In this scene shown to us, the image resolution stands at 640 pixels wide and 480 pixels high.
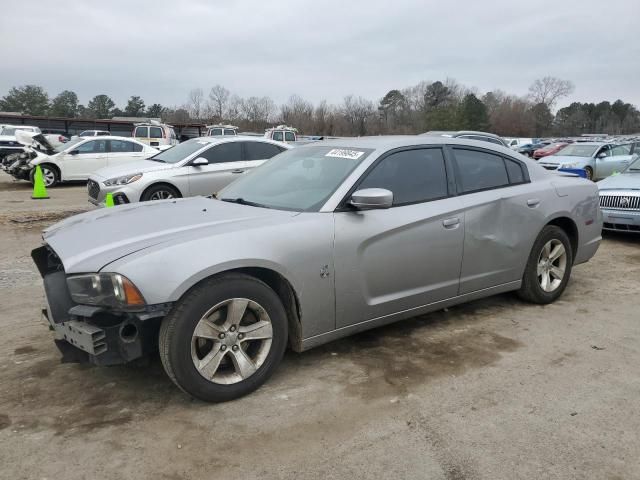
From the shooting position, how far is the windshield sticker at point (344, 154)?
3911 millimetres

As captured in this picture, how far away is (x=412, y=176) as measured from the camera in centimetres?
400

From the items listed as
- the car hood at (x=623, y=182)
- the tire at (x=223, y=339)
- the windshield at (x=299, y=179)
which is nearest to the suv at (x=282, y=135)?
the car hood at (x=623, y=182)

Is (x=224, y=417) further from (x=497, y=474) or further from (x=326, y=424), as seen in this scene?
(x=497, y=474)

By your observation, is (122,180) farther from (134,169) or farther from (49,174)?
(49,174)

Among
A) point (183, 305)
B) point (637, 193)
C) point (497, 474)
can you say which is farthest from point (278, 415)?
point (637, 193)

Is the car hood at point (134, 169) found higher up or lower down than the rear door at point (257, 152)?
lower down

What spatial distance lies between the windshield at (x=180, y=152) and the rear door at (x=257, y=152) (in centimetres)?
80

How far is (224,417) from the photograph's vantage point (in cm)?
290

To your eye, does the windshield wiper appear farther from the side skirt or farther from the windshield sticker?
the side skirt

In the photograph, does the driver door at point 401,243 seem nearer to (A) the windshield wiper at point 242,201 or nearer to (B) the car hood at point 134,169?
(A) the windshield wiper at point 242,201

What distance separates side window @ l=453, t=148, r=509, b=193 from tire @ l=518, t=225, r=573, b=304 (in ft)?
2.30

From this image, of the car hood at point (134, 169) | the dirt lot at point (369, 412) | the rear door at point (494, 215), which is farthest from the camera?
the car hood at point (134, 169)

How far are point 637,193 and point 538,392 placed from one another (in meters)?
5.89

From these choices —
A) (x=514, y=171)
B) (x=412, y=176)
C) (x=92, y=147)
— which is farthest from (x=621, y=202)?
(x=92, y=147)
